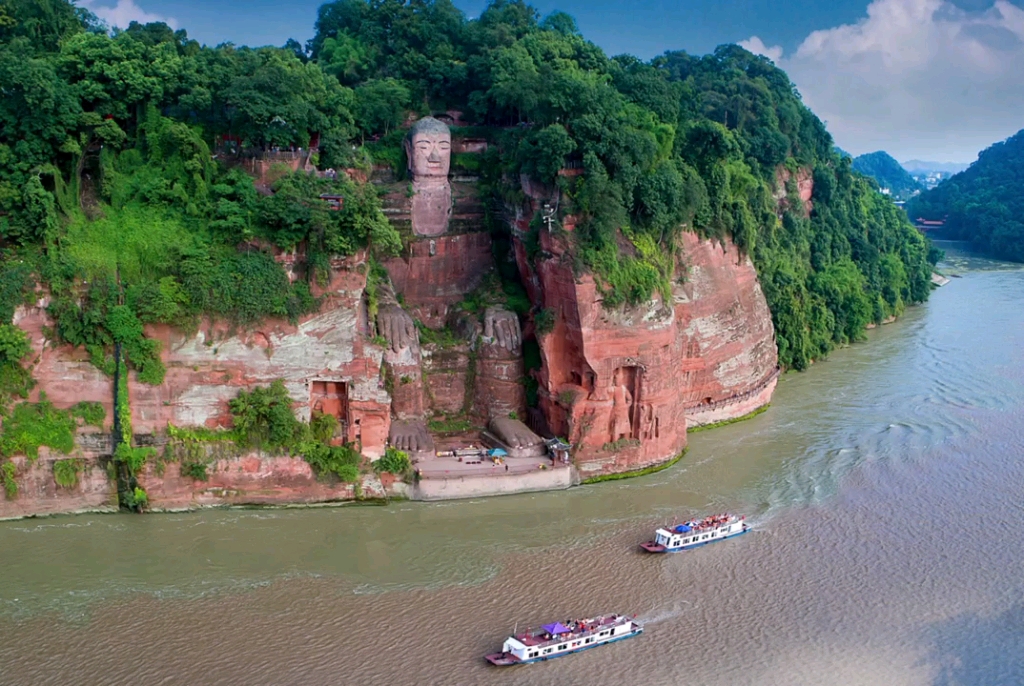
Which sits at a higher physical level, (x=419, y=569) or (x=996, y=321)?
(x=996, y=321)

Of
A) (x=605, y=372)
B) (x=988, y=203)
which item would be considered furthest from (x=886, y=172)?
(x=605, y=372)

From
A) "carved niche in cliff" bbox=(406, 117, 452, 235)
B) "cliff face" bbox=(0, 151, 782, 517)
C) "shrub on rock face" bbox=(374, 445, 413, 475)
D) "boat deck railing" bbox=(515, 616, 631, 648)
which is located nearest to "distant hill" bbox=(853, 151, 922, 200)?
"cliff face" bbox=(0, 151, 782, 517)

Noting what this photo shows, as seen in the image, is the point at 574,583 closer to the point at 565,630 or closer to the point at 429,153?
the point at 565,630

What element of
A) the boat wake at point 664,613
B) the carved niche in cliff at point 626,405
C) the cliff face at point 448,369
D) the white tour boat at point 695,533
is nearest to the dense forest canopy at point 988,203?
the cliff face at point 448,369

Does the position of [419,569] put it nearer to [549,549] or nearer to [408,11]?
[549,549]

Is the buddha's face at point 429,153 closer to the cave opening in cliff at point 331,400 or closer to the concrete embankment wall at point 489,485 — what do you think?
the cave opening in cliff at point 331,400

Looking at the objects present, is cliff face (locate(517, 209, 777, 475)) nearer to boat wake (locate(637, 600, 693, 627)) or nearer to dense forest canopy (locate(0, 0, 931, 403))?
dense forest canopy (locate(0, 0, 931, 403))

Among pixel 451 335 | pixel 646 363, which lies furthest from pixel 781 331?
pixel 451 335
